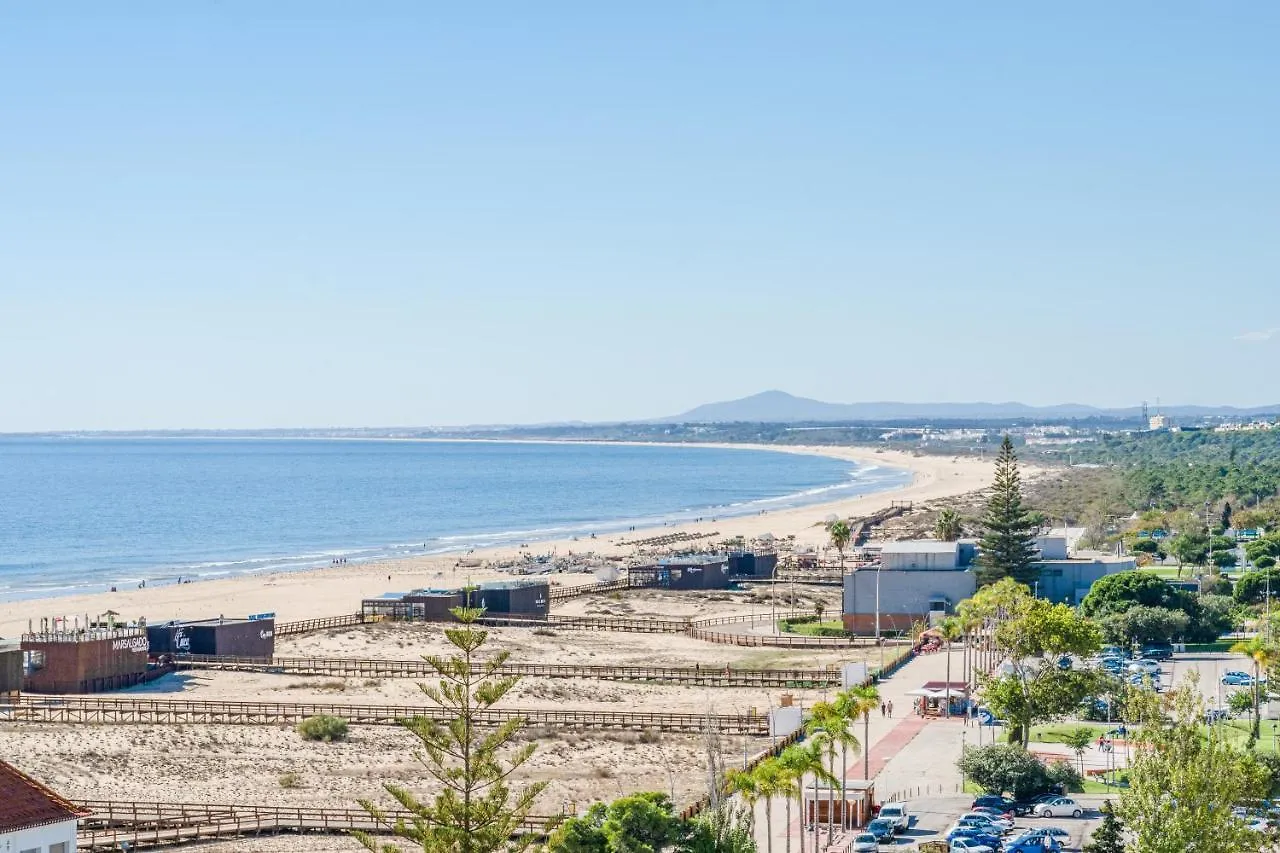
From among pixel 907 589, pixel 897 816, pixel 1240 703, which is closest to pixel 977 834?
pixel 897 816

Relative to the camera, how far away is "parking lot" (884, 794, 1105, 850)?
31.7 metres

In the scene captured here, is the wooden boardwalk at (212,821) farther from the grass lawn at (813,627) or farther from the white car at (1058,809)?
the grass lawn at (813,627)

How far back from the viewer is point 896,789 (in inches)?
1449

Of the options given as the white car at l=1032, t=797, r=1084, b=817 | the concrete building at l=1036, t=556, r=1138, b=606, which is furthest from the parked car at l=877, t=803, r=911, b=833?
the concrete building at l=1036, t=556, r=1138, b=606

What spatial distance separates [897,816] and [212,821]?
14.6m

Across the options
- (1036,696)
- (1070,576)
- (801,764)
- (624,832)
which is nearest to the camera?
(624,832)

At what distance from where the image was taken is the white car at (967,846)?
1192 inches

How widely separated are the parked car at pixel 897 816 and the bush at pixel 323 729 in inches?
665

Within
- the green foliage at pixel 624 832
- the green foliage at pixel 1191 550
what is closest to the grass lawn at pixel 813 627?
the green foliage at pixel 1191 550

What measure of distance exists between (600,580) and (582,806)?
53384mm

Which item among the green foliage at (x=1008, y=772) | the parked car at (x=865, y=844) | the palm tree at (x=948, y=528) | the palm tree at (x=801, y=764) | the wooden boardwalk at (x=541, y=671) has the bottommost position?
the wooden boardwalk at (x=541, y=671)

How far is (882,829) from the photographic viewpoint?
31969mm

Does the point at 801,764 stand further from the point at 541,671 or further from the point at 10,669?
the point at 10,669

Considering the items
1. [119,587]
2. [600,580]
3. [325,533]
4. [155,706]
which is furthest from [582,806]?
[325,533]
